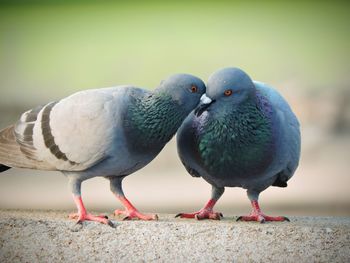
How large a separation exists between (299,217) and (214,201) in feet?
2.77

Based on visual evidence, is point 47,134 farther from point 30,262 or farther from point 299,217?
point 299,217

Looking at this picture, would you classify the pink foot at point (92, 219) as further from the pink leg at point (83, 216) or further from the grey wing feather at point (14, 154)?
the grey wing feather at point (14, 154)

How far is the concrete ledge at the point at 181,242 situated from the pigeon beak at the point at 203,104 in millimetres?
856

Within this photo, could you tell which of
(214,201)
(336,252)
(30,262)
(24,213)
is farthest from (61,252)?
(336,252)

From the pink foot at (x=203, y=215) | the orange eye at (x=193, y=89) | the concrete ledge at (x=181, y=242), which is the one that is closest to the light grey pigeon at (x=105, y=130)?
the orange eye at (x=193, y=89)

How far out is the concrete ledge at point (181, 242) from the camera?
4945 mm

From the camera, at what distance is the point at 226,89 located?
4.70m

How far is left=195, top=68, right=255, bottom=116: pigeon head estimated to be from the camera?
470 cm

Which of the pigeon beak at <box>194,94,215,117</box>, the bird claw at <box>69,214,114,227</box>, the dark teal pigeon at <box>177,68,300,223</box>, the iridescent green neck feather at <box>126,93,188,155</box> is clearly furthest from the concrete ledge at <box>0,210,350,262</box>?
the pigeon beak at <box>194,94,215,117</box>

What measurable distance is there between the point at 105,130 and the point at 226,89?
907 mm

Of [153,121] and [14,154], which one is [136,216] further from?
[14,154]

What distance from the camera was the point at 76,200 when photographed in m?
4.95

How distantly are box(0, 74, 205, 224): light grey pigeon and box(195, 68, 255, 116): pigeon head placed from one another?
87mm

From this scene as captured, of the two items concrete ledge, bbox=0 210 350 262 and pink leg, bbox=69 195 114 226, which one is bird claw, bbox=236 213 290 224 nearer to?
concrete ledge, bbox=0 210 350 262
